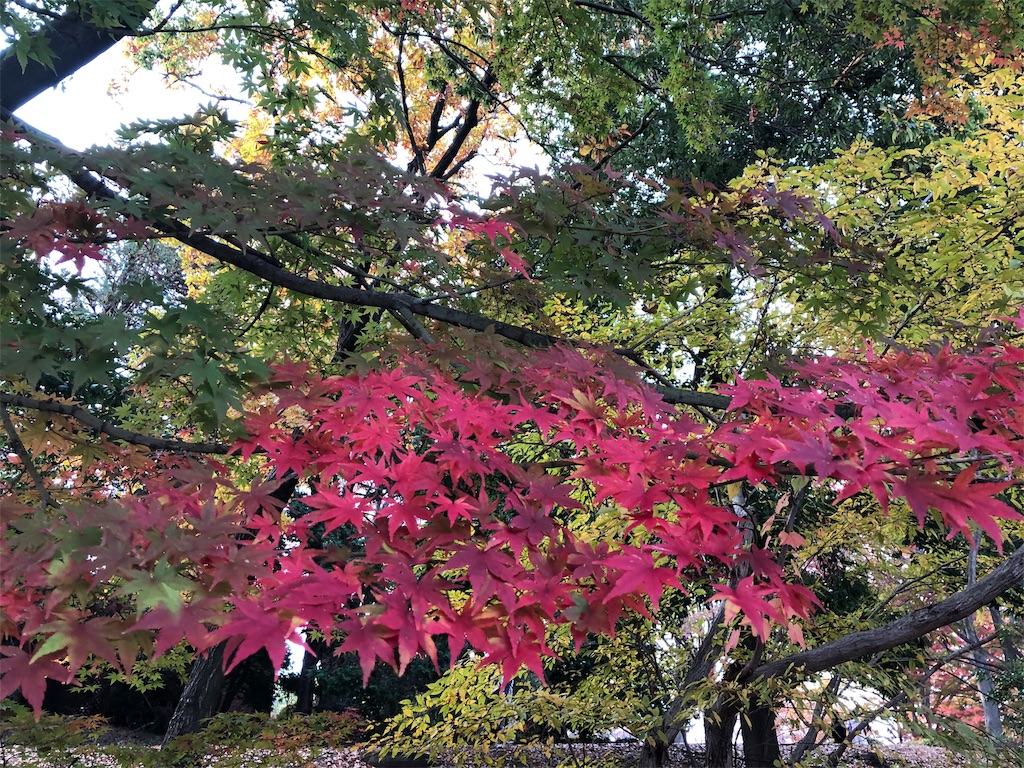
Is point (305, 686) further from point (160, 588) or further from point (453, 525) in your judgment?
point (160, 588)

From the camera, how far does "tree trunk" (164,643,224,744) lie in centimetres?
679

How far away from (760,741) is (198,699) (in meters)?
5.61

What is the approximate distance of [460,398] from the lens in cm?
213

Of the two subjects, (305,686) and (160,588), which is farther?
(305,686)

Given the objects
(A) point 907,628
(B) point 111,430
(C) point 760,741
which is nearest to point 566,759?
(C) point 760,741

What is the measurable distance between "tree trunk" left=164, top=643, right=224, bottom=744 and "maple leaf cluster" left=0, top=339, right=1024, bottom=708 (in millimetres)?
5424

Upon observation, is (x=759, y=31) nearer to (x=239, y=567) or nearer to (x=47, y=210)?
(x=47, y=210)

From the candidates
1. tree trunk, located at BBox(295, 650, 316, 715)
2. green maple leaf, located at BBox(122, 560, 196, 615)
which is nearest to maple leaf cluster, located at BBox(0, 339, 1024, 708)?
green maple leaf, located at BBox(122, 560, 196, 615)

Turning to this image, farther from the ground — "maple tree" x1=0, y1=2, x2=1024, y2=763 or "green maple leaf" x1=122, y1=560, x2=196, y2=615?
"maple tree" x1=0, y1=2, x2=1024, y2=763

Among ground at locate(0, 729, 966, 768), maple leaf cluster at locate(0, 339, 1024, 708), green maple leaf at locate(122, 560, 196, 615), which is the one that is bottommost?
ground at locate(0, 729, 966, 768)

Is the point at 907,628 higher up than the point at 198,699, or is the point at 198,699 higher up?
the point at 907,628

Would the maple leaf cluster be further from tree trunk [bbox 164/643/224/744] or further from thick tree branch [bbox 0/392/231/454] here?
tree trunk [bbox 164/643/224/744]

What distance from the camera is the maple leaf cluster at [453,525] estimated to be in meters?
1.43

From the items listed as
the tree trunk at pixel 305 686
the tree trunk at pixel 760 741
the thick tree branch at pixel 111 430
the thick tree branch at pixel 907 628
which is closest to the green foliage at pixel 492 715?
the thick tree branch at pixel 907 628
